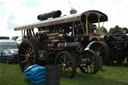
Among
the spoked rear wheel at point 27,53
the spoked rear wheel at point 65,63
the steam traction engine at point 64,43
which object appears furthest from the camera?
the spoked rear wheel at point 27,53

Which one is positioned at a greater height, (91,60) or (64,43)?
(64,43)

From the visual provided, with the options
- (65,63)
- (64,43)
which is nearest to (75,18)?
(64,43)

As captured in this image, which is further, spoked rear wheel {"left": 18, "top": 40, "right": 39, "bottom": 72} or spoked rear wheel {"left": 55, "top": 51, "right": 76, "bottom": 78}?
spoked rear wheel {"left": 18, "top": 40, "right": 39, "bottom": 72}

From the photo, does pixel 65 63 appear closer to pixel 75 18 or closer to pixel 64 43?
pixel 64 43

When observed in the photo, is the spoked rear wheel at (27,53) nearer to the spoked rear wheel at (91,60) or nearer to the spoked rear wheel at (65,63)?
the spoked rear wheel at (65,63)

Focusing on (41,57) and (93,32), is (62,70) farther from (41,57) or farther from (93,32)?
(93,32)

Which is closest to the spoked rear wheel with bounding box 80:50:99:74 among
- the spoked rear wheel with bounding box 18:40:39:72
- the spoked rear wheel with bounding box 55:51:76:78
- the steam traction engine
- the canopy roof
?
the steam traction engine

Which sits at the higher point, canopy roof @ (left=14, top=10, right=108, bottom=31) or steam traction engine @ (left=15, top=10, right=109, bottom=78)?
canopy roof @ (left=14, top=10, right=108, bottom=31)

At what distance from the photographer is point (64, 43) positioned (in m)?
8.20

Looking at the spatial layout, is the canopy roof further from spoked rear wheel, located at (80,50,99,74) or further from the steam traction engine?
spoked rear wheel, located at (80,50,99,74)

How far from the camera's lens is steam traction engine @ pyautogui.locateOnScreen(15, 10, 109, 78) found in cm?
811

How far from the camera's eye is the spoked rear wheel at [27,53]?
916cm

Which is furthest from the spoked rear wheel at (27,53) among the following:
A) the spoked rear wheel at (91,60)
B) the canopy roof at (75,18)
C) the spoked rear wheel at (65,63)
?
the spoked rear wheel at (91,60)

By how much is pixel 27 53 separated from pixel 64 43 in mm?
2405
